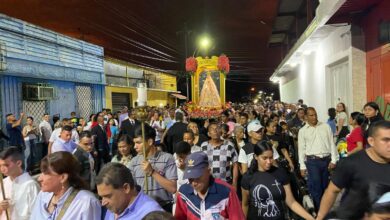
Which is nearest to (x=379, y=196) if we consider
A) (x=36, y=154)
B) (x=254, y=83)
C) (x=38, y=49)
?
(x=36, y=154)

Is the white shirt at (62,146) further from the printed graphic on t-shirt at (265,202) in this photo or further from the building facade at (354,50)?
the building facade at (354,50)

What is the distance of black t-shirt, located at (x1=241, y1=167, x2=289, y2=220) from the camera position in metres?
4.13

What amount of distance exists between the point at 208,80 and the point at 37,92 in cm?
706

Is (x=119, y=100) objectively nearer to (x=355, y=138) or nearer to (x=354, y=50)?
(x=354, y=50)

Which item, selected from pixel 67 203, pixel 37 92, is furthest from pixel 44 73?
pixel 67 203

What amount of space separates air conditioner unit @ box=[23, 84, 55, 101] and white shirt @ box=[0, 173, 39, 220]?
480 inches

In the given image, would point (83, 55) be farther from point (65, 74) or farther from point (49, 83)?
point (49, 83)

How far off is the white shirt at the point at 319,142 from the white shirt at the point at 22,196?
5103 mm

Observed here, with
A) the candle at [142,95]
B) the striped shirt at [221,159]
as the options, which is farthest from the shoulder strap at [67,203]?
the striped shirt at [221,159]

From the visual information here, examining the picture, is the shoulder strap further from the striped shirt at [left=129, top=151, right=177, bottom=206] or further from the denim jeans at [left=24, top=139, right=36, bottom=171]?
the denim jeans at [left=24, top=139, right=36, bottom=171]

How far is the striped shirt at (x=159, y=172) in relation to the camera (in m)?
4.33

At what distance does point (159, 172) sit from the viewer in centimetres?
442

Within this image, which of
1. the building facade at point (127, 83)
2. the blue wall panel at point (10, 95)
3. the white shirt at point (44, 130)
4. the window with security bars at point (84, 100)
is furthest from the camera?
the building facade at point (127, 83)

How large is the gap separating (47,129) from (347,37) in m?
9.56
